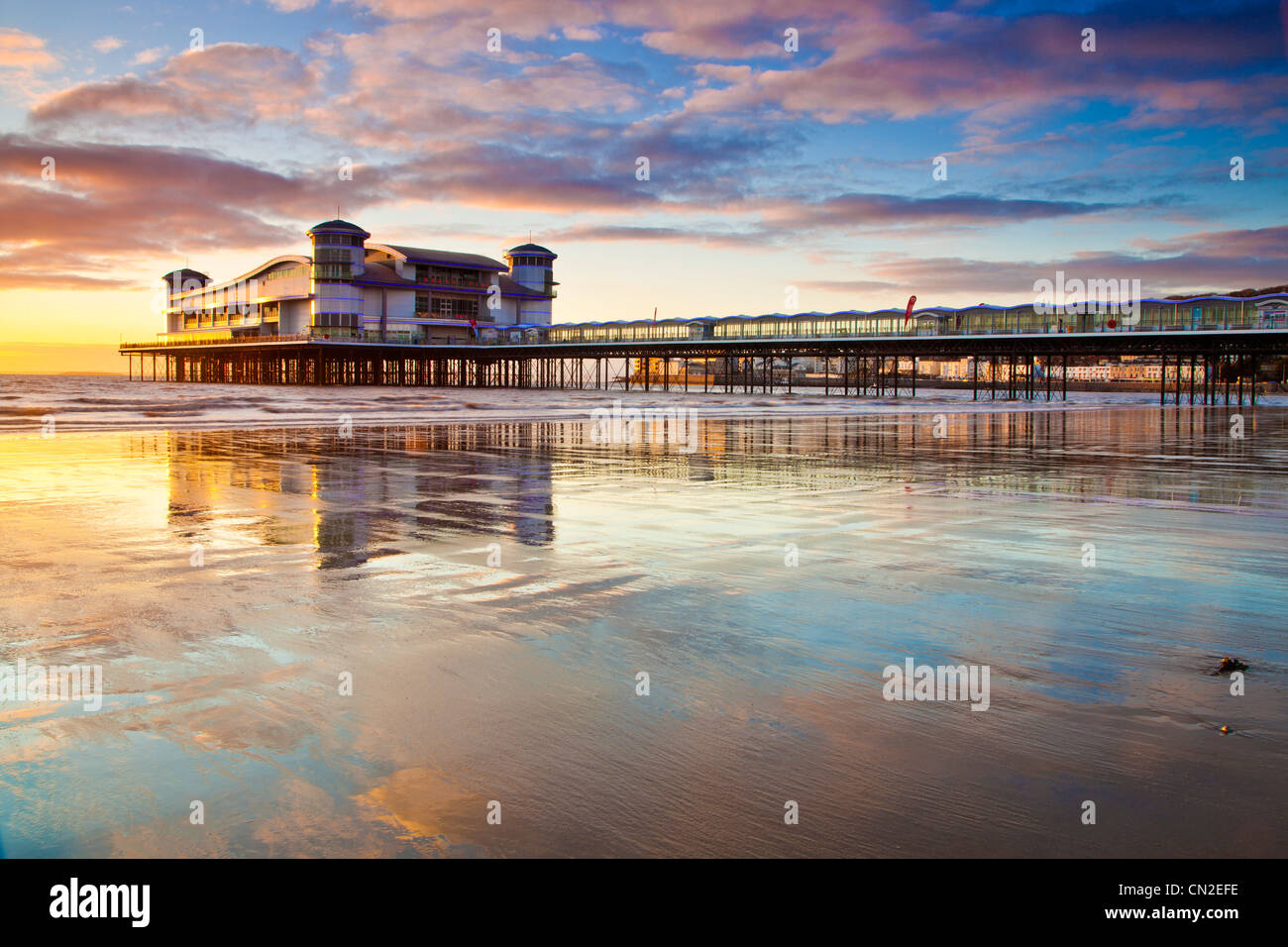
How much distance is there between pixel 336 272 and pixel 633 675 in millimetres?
89751

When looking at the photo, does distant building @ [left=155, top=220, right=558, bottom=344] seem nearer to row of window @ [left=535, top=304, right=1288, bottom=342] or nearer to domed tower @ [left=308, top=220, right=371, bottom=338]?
domed tower @ [left=308, top=220, right=371, bottom=338]

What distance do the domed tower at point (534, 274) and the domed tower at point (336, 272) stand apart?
60.4 ft

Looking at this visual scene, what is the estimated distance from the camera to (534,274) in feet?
339

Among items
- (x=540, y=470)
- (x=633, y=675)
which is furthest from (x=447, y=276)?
(x=633, y=675)

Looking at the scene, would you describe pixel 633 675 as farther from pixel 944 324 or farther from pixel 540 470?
pixel 944 324

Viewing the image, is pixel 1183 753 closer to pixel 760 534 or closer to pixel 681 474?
pixel 760 534

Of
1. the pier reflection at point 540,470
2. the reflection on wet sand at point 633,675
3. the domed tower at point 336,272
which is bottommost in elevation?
the reflection on wet sand at point 633,675

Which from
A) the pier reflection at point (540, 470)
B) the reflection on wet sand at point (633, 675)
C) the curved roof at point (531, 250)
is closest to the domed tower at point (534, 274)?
the curved roof at point (531, 250)

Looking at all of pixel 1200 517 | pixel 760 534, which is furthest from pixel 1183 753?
pixel 1200 517

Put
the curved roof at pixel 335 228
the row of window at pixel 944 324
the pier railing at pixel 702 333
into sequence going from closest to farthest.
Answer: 1. the row of window at pixel 944 324
2. the pier railing at pixel 702 333
3. the curved roof at pixel 335 228

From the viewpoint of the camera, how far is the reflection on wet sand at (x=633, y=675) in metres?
3.47

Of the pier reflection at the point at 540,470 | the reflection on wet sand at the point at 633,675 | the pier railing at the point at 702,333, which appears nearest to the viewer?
the reflection on wet sand at the point at 633,675

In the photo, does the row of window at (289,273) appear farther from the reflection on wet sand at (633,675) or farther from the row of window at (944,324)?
the reflection on wet sand at (633,675)
